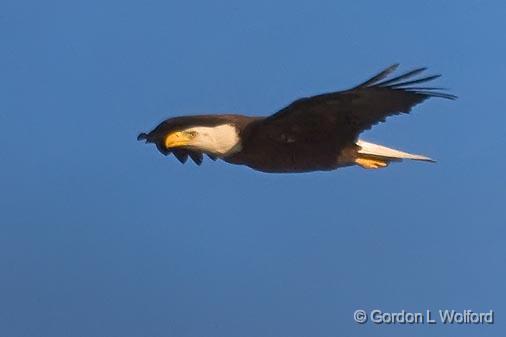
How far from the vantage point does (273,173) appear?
448cm

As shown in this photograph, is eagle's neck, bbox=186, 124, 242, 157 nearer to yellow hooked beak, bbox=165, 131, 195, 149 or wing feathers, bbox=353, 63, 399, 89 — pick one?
yellow hooked beak, bbox=165, 131, 195, 149

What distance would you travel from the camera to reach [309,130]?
4.34 m

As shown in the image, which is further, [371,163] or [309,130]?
[371,163]

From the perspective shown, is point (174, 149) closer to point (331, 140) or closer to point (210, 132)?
point (210, 132)

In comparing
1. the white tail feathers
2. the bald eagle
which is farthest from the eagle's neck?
the white tail feathers

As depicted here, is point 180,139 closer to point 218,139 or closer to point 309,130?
point 218,139

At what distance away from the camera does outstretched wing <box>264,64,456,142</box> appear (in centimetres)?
420

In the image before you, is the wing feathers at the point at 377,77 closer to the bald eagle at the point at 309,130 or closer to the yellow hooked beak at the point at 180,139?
the bald eagle at the point at 309,130

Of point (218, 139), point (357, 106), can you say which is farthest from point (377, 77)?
point (218, 139)

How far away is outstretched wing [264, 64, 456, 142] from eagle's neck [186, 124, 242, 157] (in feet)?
0.49

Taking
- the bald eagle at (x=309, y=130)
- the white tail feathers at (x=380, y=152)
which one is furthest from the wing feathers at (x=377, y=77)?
the white tail feathers at (x=380, y=152)

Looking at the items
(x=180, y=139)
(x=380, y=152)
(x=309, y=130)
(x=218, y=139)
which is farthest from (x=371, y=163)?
(x=180, y=139)

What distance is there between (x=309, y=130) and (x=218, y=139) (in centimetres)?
33

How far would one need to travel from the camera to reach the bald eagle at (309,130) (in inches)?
167
